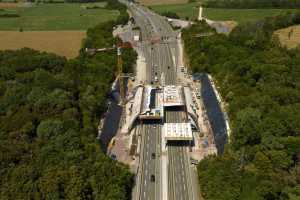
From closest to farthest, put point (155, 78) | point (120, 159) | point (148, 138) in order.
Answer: point (120, 159)
point (148, 138)
point (155, 78)

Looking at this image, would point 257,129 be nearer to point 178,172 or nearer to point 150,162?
point 178,172

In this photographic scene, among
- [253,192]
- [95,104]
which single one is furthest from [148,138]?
[253,192]

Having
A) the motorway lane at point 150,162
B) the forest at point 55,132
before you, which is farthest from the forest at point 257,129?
the forest at point 55,132

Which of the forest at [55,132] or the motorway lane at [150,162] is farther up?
the forest at [55,132]

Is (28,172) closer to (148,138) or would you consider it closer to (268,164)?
(148,138)

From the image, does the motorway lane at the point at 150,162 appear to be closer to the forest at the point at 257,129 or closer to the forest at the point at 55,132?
the forest at the point at 55,132

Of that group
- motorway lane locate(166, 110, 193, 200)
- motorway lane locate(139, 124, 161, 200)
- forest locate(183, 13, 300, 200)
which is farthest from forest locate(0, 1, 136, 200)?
forest locate(183, 13, 300, 200)

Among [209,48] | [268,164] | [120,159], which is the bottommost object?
[120,159]
